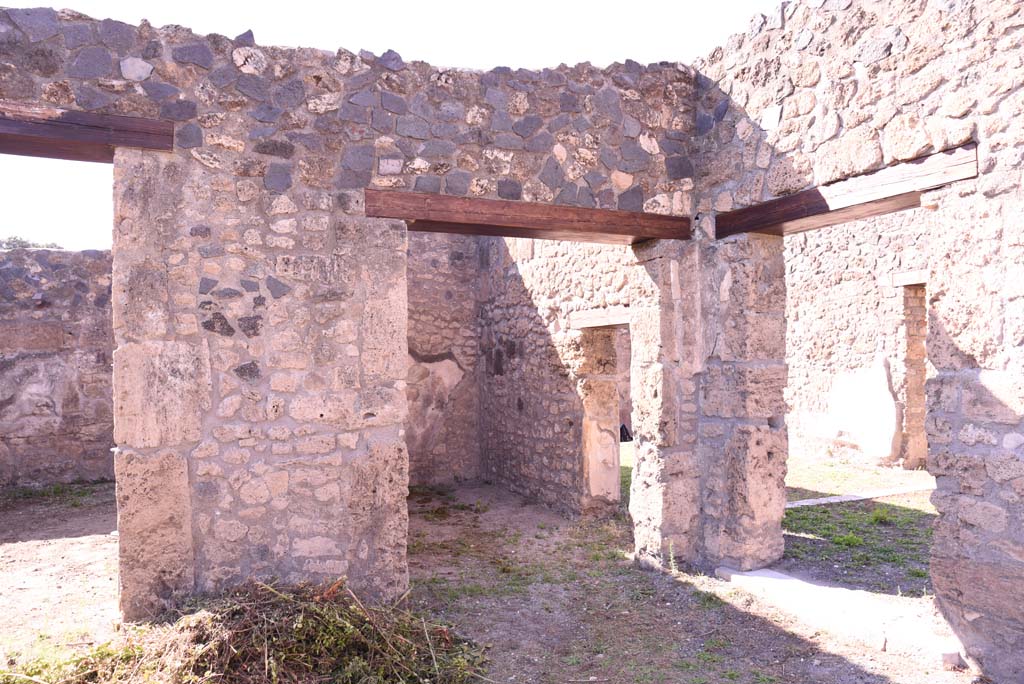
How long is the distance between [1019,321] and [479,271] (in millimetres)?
6688

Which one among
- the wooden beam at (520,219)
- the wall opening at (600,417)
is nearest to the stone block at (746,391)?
the wooden beam at (520,219)

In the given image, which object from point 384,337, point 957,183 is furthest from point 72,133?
point 957,183

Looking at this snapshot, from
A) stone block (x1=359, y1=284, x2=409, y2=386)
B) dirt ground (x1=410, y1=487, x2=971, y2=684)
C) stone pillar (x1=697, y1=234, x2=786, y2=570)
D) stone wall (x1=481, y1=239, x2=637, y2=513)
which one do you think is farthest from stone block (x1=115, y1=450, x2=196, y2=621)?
stone wall (x1=481, y1=239, x2=637, y2=513)

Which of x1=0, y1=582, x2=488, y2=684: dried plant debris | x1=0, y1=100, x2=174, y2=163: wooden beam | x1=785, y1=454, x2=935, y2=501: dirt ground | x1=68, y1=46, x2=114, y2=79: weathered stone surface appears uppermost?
x1=68, y1=46, x2=114, y2=79: weathered stone surface

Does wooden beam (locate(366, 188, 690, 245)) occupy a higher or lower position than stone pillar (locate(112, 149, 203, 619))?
higher

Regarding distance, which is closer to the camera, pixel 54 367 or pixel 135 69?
pixel 135 69

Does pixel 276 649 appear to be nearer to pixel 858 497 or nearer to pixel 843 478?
pixel 858 497

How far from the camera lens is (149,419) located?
12.4 ft

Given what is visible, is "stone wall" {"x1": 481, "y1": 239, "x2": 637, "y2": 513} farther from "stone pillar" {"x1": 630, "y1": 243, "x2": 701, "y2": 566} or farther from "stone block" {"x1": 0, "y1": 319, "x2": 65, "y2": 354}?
"stone block" {"x1": 0, "y1": 319, "x2": 65, "y2": 354}

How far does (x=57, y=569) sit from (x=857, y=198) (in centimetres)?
591

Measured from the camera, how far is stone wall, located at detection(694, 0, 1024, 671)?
10.6ft

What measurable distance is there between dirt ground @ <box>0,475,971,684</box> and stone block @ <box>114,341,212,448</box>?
1047 mm

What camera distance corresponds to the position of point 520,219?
455 centimetres

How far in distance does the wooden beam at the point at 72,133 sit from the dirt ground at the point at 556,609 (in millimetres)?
2499
